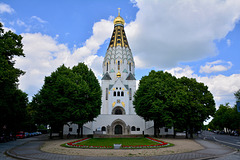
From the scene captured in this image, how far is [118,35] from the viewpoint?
68.8 meters

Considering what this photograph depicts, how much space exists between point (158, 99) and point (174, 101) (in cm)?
250

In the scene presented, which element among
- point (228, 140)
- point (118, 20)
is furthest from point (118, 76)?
point (228, 140)

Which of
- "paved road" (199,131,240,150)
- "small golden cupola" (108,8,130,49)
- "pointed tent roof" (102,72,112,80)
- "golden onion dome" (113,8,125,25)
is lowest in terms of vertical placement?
"paved road" (199,131,240,150)

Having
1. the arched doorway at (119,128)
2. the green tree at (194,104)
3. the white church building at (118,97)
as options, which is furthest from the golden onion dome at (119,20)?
the green tree at (194,104)

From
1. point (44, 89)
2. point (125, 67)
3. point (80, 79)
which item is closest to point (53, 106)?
point (44, 89)

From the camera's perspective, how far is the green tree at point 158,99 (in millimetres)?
29938

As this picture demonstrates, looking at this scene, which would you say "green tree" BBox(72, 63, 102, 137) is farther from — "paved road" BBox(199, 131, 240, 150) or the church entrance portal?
"paved road" BBox(199, 131, 240, 150)

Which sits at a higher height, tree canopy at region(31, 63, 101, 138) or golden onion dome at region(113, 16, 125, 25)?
golden onion dome at region(113, 16, 125, 25)

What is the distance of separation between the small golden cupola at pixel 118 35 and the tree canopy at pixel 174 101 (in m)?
34.3

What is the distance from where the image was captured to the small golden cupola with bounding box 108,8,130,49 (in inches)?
2657

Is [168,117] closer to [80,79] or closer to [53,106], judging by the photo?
[80,79]

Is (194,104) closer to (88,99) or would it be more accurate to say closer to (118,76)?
(88,99)

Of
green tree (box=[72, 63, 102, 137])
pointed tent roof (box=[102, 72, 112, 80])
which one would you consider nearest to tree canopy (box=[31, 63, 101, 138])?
green tree (box=[72, 63, 102, 137])

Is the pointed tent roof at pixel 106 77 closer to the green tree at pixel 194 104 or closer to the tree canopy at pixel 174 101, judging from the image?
the tree canopy at pixel 174 101
